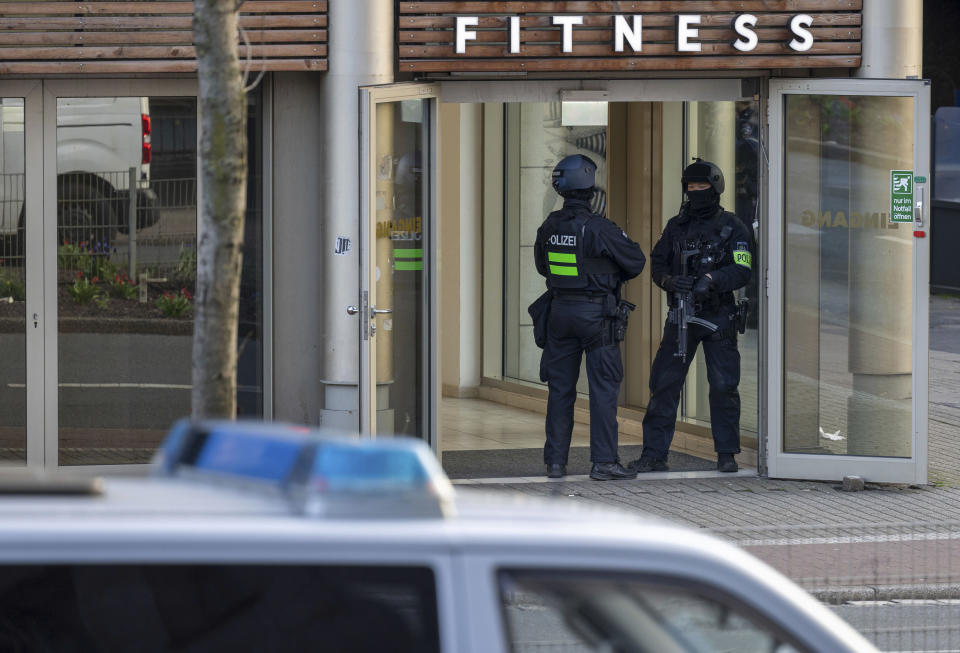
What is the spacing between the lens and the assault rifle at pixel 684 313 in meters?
9.71

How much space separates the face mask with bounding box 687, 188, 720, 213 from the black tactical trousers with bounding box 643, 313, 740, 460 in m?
0.72

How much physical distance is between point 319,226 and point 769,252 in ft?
9.69

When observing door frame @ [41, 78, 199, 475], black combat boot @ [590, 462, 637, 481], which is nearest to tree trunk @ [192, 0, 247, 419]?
door frame @ [41, 78, 199, 475]

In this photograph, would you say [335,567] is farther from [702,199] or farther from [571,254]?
[702,199]

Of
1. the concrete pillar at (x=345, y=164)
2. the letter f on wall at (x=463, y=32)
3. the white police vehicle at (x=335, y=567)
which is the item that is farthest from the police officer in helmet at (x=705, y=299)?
the white police vehicle at (x=335, y=567)

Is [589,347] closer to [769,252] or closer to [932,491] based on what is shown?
[769,252]

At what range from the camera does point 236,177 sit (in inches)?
222

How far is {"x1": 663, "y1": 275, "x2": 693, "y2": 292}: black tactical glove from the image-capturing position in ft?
31.8

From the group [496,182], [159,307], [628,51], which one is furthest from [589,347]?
[496,182]

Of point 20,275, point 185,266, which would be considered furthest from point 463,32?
point 20,275

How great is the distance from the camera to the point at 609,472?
32.0 ft

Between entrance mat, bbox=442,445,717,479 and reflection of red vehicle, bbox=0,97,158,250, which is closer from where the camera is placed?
reflection of red vehicle, bbox=0,97,158,250

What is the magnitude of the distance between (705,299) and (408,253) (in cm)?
197

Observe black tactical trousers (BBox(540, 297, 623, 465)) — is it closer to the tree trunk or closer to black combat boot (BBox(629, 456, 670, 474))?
black combat boot (BBox(629, 456, 670, 474))
